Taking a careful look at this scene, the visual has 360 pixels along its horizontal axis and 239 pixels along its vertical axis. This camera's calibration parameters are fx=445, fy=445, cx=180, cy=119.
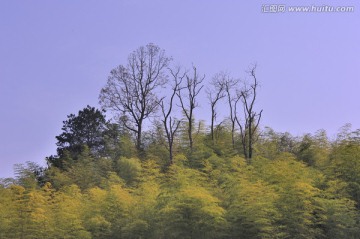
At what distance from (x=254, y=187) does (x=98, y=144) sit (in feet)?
61.1

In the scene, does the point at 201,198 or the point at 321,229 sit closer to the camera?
the point at 201,198

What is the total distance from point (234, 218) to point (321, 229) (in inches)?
130

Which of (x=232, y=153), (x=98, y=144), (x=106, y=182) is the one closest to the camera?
(x=106, y=182)

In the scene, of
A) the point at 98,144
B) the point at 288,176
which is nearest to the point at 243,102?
the point at 98,144

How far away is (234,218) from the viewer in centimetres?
1516

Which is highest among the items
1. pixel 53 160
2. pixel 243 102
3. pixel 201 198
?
pixel 243 102

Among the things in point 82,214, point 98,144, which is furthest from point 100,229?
point 98,144

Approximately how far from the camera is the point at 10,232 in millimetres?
15617

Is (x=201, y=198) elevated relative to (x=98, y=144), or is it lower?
lower

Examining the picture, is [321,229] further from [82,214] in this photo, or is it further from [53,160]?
[53,160]

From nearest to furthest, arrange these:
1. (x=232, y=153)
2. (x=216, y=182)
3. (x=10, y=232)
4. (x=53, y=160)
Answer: (x=10, y=232), (x=216, y=182), (x=232, y=153), (x=53, y=160)

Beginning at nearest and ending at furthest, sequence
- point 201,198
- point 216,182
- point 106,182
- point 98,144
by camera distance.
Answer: point 201,198 < point 216,182 < point 106,182 < point 98,144

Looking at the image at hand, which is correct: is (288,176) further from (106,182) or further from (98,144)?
(98,144)

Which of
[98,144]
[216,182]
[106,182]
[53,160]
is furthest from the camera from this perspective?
[98,144]
